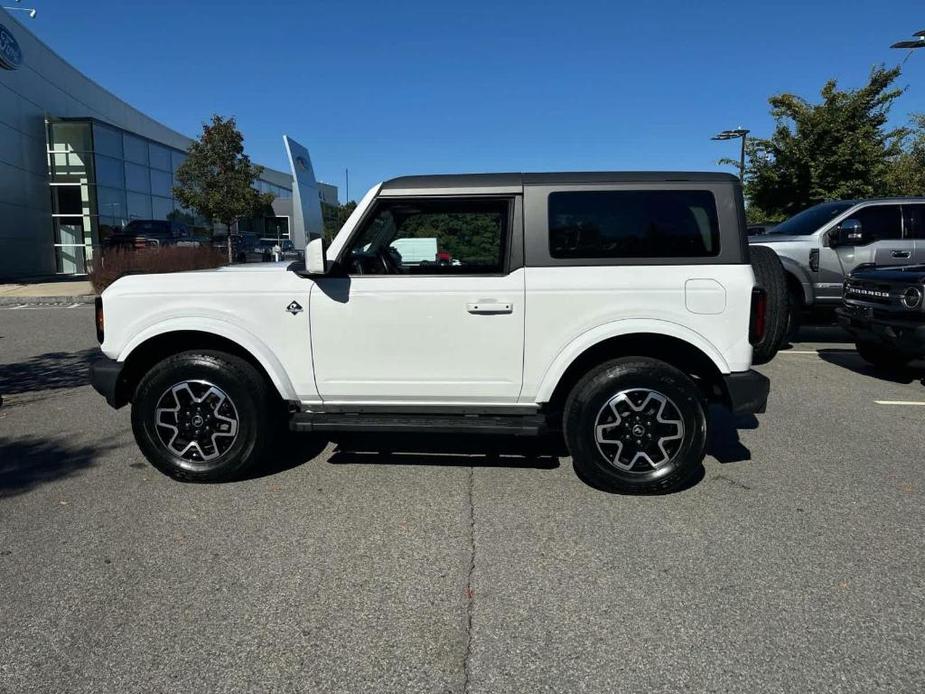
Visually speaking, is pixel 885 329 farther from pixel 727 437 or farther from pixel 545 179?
pixel 545 179

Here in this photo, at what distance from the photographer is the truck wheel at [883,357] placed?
8141 millimetres

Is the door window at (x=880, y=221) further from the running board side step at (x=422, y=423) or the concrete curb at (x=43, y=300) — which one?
the concrete curb at (x=43, y=300)

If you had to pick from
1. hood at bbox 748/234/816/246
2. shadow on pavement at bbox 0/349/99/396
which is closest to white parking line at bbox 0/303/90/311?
shadow on pavement at bbox 0/349/99/396

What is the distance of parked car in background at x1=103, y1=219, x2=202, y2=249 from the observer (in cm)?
2291

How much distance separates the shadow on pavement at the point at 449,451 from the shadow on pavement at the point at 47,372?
4.06 meters

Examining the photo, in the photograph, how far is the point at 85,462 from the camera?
488 centimetres

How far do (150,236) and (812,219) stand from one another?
68.5 ft

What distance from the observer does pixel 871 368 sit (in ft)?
28.2

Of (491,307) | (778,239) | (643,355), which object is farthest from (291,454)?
(778,239)

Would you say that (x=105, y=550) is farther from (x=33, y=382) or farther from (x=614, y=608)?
(x=33, y=382)

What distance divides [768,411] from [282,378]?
449cm

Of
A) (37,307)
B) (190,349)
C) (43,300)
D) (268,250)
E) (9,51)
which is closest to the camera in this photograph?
(190,349)

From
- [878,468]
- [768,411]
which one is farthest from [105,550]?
[768,411]

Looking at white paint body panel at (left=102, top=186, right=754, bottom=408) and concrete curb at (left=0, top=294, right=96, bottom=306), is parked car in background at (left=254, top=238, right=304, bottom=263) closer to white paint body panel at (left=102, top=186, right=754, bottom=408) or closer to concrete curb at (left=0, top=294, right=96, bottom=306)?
concrete curb at (left=0, top=294, right=96, bottom=306)
